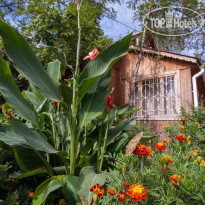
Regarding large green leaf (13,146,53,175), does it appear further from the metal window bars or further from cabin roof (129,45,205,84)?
cabin roof (129,45,205,84)

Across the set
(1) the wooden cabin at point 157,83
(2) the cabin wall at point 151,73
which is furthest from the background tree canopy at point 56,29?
(1) the wooden cabin at point 157,83

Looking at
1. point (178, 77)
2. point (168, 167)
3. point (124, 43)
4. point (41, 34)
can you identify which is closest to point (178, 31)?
point (178, 77)

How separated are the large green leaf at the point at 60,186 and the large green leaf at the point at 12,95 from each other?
A: 1.58 feet

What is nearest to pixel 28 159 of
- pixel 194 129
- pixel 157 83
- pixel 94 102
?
pixel 94 102

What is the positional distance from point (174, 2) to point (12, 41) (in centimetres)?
997

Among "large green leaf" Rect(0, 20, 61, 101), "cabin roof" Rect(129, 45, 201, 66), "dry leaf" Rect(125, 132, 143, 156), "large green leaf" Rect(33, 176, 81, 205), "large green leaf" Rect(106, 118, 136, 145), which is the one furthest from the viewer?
"cabin roof" Rect(129, 45, 201, 66)

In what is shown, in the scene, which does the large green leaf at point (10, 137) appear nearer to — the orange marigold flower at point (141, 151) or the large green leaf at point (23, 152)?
the large green leaf at point (23, 152)

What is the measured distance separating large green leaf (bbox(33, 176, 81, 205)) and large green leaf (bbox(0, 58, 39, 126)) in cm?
48

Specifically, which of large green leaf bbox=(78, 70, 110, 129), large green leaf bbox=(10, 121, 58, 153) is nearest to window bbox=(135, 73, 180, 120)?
large green leaf bbox=(78, 70, 110, 129)

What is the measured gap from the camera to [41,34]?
19.3 feet

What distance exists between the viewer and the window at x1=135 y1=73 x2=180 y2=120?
5105 mm

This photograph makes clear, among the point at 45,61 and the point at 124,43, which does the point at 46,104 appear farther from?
the point at 45,61

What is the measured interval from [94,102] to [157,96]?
4.17 m

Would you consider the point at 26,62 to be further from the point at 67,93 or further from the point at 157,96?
the point at 157,96
